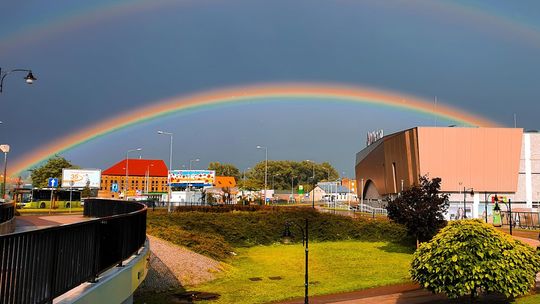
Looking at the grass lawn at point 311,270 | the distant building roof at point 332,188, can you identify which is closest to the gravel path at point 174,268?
the grass lawn at point 311,270

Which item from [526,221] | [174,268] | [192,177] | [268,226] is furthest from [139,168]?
[174,268]

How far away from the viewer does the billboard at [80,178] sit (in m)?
96.3

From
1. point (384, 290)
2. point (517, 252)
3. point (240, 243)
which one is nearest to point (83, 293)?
point (517, 252)

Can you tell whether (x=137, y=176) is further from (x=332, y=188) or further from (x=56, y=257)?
(x=56, y=257)

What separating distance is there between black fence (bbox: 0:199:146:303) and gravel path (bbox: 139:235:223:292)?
13276 mm

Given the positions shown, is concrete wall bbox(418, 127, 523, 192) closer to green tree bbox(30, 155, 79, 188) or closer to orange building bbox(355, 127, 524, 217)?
orange building bbox(355, 127, 524, 217)

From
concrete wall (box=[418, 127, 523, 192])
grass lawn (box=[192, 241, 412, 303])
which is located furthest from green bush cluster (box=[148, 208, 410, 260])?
concrete wall (box=[418, 127, 523, 192])

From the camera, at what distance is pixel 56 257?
21.0ft

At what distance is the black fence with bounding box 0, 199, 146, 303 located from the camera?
538 cm

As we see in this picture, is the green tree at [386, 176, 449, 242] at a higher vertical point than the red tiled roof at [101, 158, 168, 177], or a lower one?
lower

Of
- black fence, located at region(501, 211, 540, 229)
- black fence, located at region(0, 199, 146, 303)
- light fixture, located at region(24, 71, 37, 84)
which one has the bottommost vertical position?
black fence, located at region(501, 211, 540, 229)

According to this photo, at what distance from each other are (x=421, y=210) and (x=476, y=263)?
20030 millimetres

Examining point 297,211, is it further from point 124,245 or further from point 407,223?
point 124,245

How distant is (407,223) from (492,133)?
50.2 meters
